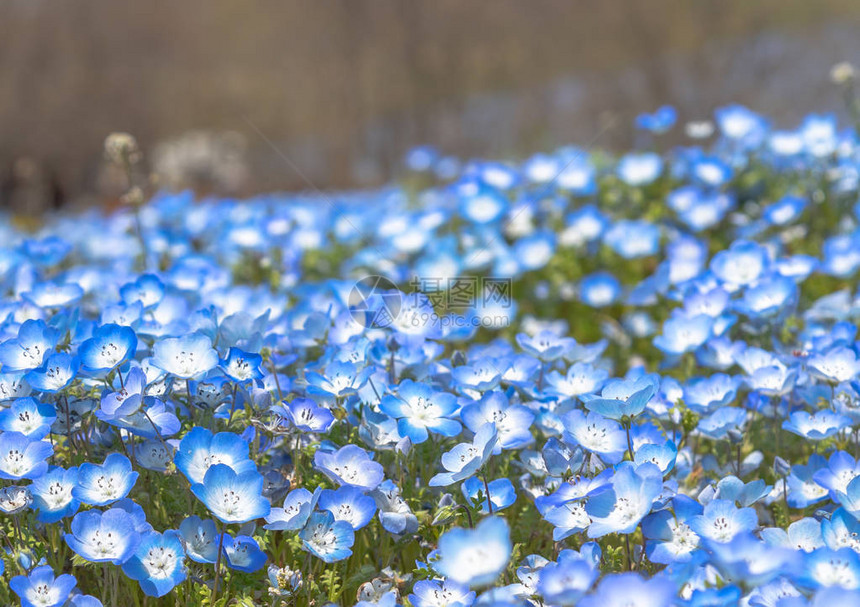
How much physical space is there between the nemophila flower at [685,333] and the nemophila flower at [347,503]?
3.69 ft

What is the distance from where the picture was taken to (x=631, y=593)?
4.07ft

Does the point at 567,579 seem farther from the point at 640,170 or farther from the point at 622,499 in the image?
the point at 640,170

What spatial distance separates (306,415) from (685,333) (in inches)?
47.8

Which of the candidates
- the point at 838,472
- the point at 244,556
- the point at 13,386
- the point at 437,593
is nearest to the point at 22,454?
the point at 13,386

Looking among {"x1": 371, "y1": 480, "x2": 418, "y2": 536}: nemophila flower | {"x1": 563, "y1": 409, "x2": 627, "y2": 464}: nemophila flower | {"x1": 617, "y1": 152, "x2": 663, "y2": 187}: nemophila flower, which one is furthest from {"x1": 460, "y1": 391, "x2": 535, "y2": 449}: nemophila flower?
{"x1": 617, "y1": 152, "x2": 663, "y2": 187}: nemophila flower

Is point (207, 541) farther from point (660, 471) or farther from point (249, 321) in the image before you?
point (660, 471)

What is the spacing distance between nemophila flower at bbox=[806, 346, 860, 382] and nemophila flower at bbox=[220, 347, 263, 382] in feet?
4.36

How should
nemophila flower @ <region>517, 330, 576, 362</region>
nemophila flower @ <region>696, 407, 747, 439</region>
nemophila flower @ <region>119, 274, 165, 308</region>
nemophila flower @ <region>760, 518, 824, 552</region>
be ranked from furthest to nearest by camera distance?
nemophila flower @ <region>119, 274, 165, 308</region> < nemophila flower @ <region>517, 330, 576, 362</region> < nemophila flower @ <region>696, 407, 747, 439</region> < nemophila flower @ <region>760, 518, 824, 552</region>

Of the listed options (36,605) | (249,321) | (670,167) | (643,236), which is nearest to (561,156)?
(670,167)

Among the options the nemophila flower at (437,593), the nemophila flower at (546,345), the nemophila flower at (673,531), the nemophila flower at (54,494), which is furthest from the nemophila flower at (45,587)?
the nemophila flower at (546,345)

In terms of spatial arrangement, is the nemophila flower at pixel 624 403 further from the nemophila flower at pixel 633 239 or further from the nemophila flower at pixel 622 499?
the nemophila flower at pixel 633 239

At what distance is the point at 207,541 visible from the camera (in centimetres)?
156

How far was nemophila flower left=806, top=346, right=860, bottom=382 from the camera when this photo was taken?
2.01 meters

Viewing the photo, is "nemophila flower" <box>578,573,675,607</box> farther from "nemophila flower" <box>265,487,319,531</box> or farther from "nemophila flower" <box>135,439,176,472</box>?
"nemophila flower" <box>135,439,176,472</box>
